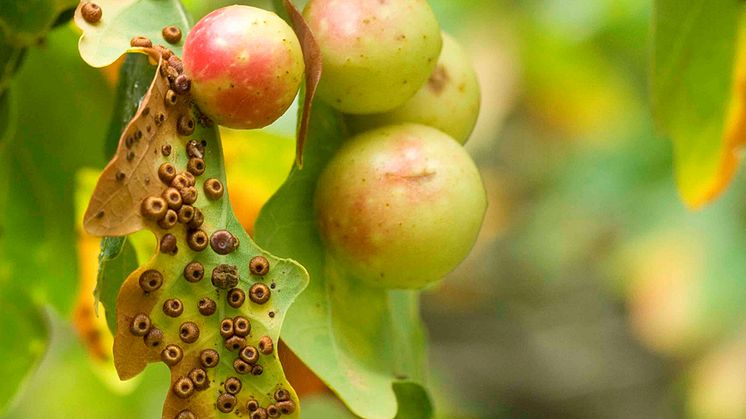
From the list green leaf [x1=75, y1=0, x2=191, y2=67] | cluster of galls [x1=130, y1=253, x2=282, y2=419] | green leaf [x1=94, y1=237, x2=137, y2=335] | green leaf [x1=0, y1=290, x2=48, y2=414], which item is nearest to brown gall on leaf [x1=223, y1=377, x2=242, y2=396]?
cluster of galls [x1=130, y1=253, x2=282, y2=419]

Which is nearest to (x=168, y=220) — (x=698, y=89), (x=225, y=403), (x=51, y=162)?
(x=225, y=403)

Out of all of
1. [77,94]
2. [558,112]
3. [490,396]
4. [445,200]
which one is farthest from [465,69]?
[490,396]

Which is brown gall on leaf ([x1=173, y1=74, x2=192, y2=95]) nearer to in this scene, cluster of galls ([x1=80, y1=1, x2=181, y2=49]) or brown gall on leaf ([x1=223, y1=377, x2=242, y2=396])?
cluster of galls ([x1=80, y1=1, x2=181, y2=49])

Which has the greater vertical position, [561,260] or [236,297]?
[236,297]

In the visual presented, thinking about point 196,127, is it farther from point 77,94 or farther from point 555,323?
point 555,323

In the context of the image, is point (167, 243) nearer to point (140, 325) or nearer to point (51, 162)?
point (140, 325)

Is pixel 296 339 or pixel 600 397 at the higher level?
pixel 296 339

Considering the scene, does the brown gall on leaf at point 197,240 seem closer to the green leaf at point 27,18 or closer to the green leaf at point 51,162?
the green leaf at point 27,18
